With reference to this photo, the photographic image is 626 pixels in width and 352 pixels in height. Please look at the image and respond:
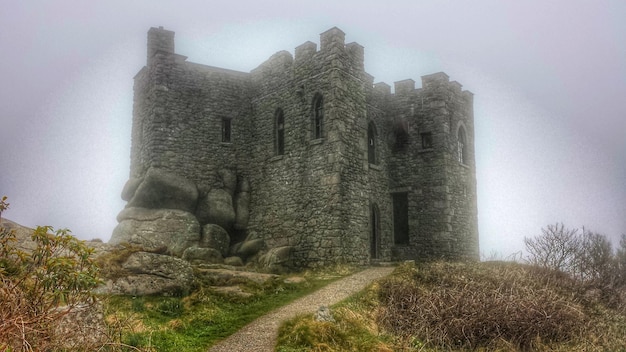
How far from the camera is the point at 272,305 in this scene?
1232cm

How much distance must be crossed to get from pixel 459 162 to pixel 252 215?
30.5 feet

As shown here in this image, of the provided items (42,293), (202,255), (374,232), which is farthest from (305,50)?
(42,293)

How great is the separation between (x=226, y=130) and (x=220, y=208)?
3510 millimetres

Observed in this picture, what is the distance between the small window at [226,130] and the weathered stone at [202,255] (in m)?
5.28

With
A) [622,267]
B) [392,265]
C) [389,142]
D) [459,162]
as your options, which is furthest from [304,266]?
[622,267]

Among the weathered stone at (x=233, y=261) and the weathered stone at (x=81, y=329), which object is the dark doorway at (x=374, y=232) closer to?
the weathered stone at (x=233, y=261)

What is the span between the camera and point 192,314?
11.2m

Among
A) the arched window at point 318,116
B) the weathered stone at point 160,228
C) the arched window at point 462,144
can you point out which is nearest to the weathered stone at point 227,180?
the weathered stone at point 160,228

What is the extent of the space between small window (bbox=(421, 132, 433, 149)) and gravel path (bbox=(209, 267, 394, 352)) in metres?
7.36

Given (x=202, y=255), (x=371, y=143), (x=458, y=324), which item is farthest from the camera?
(x=371, y=143)

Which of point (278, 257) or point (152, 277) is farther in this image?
point (278, 257)

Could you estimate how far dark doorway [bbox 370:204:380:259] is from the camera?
20156 millimetres

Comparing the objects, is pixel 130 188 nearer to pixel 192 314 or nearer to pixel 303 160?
pixel 303 160

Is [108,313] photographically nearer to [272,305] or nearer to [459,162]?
[272,305]
